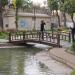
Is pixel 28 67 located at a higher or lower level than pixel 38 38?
lower

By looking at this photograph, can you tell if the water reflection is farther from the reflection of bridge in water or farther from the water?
the reflection of bridge in water

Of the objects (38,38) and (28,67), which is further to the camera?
(38,38)

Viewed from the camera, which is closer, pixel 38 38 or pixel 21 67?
pixel 21 67

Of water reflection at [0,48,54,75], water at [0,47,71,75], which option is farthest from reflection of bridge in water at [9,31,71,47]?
water reflection at [0,48,54,75]

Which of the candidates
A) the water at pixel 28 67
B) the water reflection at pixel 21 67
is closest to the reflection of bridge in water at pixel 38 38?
the water at pixel 28 67

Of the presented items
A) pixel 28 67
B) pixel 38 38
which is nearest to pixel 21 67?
pixel 28 67

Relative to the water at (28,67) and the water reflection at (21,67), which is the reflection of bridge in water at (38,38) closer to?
the water at (28,67)

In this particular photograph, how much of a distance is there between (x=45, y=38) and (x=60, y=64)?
14663 mm

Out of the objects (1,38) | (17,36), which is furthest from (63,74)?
(1,38)

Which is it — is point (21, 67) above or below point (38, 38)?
below

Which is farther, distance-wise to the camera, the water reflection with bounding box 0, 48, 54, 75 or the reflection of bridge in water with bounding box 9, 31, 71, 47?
the reflection of bridge in water with bounding box 9, 31, 71, 47

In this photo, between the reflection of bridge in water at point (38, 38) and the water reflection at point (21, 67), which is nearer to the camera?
the water reflection at point (21, 67)

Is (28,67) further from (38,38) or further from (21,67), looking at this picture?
(38,38)

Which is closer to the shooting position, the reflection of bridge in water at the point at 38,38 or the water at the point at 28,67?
the water at the point at 28,67
